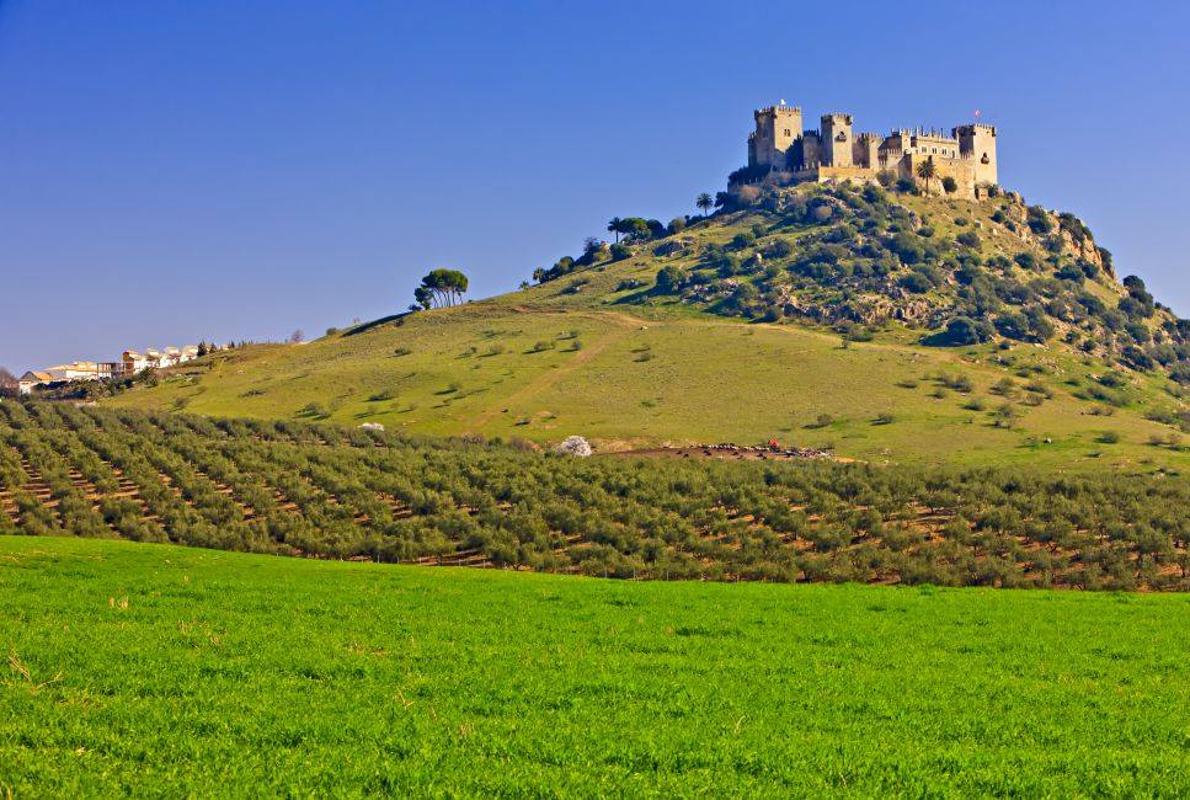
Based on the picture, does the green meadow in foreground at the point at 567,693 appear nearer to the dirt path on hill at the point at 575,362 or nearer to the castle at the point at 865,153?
the dirt path on hill at the point at 575,362

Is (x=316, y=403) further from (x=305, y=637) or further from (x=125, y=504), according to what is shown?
(x=305, y=637)

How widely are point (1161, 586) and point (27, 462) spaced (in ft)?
150

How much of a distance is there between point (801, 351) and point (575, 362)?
69.0 feet

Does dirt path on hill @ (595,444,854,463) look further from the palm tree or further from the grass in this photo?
the palm tree

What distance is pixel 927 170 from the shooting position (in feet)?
577

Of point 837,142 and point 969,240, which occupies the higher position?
point 837,142

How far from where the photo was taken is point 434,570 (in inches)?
1340

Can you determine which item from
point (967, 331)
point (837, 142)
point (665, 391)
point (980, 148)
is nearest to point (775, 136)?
point (837, 142)

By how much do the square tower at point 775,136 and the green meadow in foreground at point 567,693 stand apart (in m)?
156

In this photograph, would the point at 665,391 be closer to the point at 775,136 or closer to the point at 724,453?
the point at 724,453

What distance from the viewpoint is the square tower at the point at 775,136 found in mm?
175875

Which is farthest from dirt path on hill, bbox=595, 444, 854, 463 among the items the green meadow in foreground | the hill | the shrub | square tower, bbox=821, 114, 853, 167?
square tower, bbox=821, 114, 853, 167

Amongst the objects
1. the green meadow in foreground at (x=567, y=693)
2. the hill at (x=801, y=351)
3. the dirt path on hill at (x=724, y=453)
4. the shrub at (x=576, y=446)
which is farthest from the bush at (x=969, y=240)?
the green meadow in foreground at (x=567, y=693)

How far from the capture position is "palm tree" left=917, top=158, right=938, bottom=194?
175m
